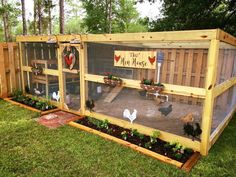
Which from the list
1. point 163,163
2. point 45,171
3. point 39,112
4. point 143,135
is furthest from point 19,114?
point 163,163

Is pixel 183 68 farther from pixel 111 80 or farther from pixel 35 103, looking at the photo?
pixel 35 103

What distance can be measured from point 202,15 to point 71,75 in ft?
17.1

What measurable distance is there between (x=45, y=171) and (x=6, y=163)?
601 mm

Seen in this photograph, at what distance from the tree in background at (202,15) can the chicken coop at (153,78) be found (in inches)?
128

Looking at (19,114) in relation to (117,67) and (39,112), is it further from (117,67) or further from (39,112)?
(117,67)

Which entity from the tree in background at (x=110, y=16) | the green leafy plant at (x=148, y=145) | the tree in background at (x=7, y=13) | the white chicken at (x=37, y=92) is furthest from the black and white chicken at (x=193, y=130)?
the tree in background at (x=7, y=13)

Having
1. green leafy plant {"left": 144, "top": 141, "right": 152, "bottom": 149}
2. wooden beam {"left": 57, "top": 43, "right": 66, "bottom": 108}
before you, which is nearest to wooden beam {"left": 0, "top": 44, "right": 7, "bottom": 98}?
wooden beam {"left": 57, "top": 43, "right": 66, "bottom": 108}

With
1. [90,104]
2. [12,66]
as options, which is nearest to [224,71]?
[90,104]

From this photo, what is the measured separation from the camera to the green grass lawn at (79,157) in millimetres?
2447

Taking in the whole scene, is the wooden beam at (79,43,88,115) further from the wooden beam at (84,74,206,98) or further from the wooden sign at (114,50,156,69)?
the wooden beam at (84,74,206,98)

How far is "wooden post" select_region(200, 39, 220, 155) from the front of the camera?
2541 mm

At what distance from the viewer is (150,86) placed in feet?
10.3

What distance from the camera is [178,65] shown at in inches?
119

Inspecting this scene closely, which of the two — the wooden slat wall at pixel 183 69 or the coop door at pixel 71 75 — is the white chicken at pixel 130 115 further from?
the coop door at pixel 71 75
